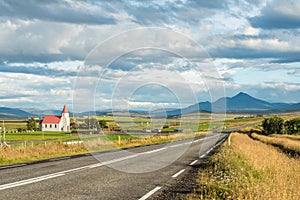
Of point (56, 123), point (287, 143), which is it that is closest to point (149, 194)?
point (287, 143)

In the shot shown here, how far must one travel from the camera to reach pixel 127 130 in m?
100

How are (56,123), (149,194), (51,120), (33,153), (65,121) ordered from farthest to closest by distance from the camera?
(51,120) < (56,123) < (65,121) < (33,153) < (149,194)

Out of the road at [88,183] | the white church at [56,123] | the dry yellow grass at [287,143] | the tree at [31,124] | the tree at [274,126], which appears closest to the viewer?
the road at [88,183]

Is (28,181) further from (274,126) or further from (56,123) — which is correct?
(56,123)

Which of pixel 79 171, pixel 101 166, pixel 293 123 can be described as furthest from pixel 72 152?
pixel 293 123

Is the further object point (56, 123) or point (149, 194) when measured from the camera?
point (56, 123)

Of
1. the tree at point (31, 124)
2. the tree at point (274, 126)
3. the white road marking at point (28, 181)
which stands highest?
the tree at point (31, 124)

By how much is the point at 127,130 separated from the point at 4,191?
90.2 metres

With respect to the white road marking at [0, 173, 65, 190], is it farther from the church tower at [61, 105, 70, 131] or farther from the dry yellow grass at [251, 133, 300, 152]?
the church tower at [61, 105, 70, 131]

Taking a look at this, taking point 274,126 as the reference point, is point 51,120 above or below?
above

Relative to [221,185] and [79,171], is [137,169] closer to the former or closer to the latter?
[79,171]

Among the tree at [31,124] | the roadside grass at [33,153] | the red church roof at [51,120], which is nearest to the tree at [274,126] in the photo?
the red church roof at [51,120]

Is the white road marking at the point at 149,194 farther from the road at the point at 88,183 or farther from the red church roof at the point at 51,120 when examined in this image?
the red church roof at the point at 51,120

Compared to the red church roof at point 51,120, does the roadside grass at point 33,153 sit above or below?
below
